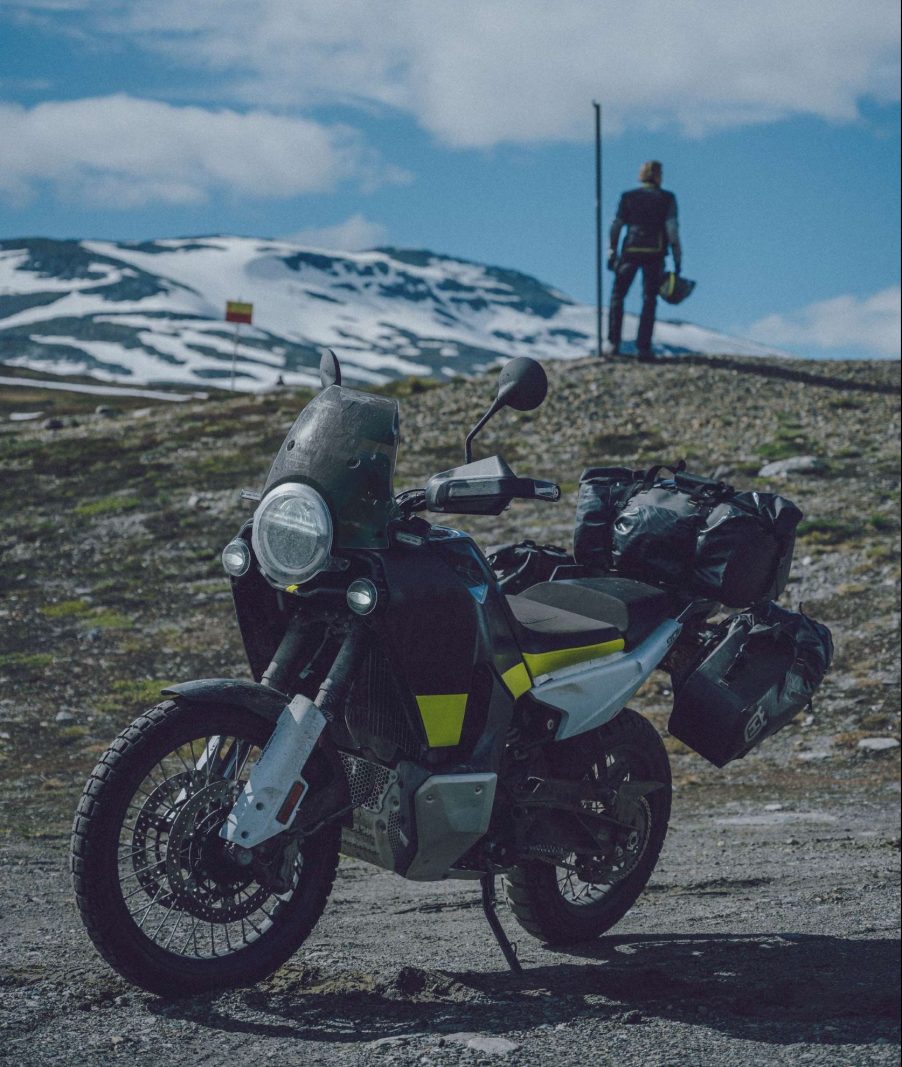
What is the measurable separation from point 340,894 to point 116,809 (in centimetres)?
248

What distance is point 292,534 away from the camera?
14.0 feet

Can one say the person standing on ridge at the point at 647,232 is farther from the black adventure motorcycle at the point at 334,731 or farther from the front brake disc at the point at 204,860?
the front brake disc at the point at 204,860

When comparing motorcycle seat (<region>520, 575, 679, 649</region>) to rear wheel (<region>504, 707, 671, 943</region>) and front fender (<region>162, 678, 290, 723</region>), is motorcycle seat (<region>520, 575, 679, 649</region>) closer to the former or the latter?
rear wheel (<region>504, 707, 671, 943</region>)

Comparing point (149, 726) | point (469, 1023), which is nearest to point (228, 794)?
point (149, 726)

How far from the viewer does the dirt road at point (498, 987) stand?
13.1ft

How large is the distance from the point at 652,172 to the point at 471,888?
16.8 meters

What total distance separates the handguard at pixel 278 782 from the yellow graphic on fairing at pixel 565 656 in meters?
0.97

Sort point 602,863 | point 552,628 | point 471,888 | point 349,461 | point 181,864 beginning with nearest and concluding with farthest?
point 181,864, point 349,461, point 552,628, point 602,863, point 471,888

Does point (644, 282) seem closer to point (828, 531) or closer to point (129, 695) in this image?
point (828, 531)

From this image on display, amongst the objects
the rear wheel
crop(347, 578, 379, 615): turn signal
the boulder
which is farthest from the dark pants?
crop(347, 578, 379, 615): turn signal

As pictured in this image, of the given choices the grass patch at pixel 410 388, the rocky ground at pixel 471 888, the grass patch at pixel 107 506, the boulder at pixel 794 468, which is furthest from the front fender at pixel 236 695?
the grass patch at pixel 410 388

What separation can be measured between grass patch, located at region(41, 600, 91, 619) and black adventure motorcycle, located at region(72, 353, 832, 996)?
30.2 ft

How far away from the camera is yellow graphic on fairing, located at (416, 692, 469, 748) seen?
4.50 meters

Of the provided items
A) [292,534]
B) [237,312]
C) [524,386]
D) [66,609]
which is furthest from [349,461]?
[237,312]
